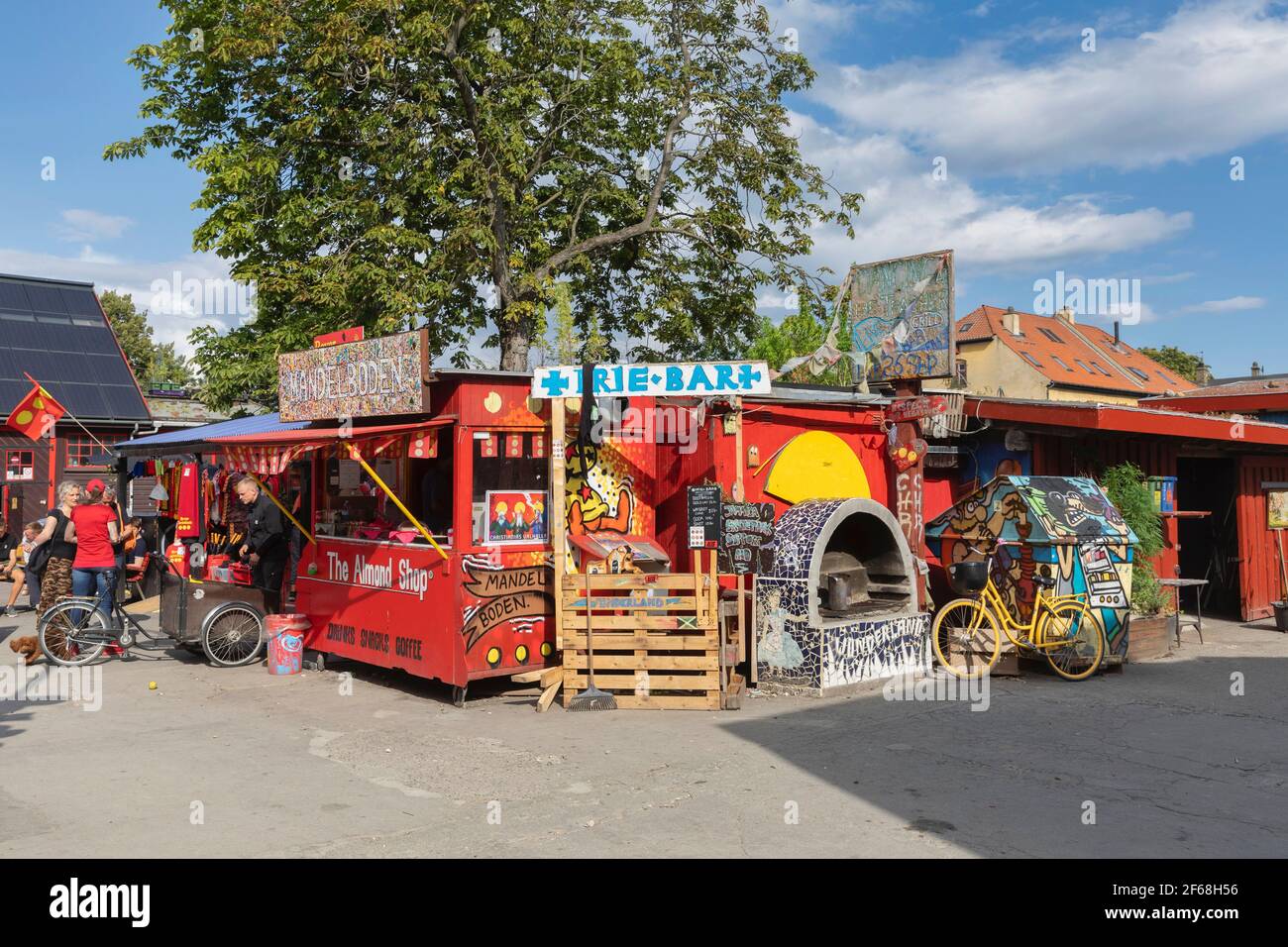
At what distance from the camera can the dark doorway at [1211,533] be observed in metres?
16.5

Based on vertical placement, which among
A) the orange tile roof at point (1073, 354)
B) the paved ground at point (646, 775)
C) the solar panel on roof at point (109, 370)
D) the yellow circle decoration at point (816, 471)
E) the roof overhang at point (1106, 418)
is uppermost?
the orange tile roof at point (1073, 354)

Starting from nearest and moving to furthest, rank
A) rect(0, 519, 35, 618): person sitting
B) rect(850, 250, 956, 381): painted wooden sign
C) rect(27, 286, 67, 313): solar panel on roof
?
rect(850, 250, 956, 381): painted wooden sign
rect(0, 519, 35, 618): person sitting
rect(27, 286, 67, 313): solar panel on roof

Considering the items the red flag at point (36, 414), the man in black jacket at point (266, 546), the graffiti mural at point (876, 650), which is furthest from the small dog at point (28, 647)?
the graffiti mural at point (876, 650)

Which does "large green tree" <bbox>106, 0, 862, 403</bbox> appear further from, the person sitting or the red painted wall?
the red painted wall

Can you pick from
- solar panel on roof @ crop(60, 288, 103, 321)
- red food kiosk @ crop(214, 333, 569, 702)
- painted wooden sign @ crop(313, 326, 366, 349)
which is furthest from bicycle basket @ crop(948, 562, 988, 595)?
solar panel on roof @ crop(60, 288, 103, 321)

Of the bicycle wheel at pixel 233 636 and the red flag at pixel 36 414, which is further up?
the red flag at pixel 36 414

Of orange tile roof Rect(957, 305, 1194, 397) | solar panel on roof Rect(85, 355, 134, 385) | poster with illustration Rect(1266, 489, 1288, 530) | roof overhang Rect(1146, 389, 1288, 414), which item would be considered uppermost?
orange tile roof Rect(957, 305, 1194, 397)

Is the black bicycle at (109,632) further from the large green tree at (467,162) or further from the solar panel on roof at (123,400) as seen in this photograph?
the solar panel on roof at (123,400)

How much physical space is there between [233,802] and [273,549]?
6053 millimetres

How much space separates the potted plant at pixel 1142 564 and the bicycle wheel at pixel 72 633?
1196cm

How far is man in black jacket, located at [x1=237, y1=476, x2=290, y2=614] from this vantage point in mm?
11953

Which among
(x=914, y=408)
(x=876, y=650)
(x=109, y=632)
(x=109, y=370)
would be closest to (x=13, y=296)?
(x=109, y=370)

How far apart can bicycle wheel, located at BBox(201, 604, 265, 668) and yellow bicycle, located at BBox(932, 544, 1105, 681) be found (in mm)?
8122
